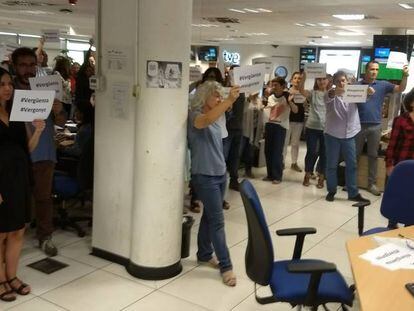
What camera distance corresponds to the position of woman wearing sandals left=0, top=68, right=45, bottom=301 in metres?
2.86

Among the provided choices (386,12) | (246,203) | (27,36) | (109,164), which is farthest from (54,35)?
(27,36)

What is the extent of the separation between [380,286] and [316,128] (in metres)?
4.79

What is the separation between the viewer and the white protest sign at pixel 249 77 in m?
3.23

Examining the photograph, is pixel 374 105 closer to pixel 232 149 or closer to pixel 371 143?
pixel 371 143

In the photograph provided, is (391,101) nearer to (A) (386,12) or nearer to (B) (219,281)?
(A) (386,12)

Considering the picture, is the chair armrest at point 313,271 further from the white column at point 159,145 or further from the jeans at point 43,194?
the jeans at point 43,194

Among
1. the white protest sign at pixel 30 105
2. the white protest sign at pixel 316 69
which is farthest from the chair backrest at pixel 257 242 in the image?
the white protest sign at pixel 316 69

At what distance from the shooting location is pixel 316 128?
6.53 meters

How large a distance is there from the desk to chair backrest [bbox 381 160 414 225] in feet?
3.44

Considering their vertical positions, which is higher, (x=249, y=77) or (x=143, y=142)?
(x=249, y=77)

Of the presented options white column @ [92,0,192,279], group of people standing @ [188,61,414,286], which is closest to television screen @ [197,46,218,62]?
group of people standing @ [188,61,414,286]

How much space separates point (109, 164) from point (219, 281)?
1220mm

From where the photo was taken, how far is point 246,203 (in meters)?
2.32

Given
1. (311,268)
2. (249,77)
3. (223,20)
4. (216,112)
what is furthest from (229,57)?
(311,268)
